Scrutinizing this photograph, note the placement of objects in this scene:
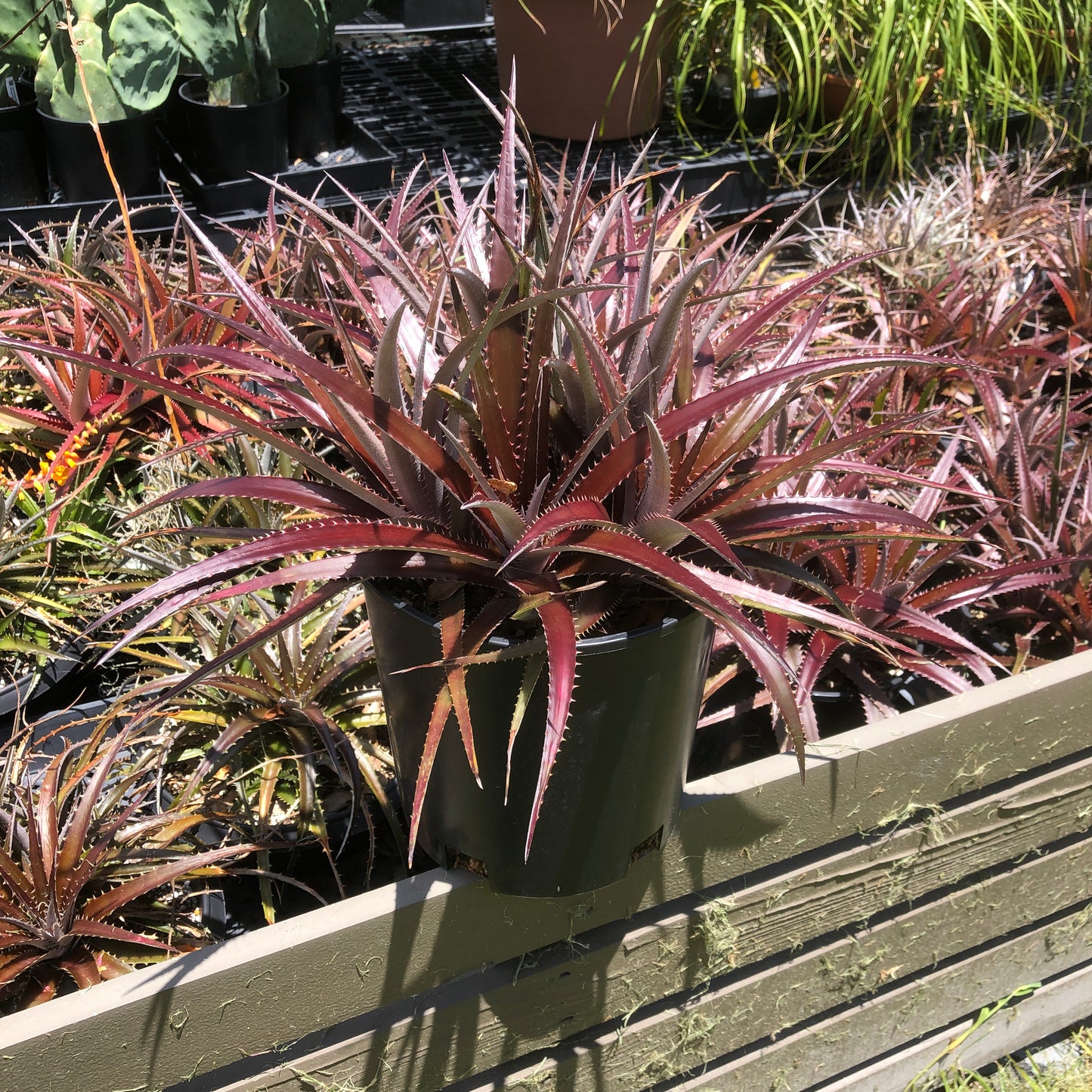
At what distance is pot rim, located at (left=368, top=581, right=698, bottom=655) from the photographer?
2.32 feet

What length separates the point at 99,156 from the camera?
199cm

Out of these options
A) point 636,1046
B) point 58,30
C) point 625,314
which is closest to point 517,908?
point 636,1046

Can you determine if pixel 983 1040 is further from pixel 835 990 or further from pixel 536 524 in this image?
pixel 536 524

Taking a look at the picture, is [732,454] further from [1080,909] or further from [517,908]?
[1080,909]

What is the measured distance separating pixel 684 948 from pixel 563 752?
41 centimetres

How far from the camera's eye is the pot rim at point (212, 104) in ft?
6.67

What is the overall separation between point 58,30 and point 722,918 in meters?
1.94

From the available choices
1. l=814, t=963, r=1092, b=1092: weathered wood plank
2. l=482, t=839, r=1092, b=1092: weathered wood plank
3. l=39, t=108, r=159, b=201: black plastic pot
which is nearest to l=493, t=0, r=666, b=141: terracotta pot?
l=39, t=108, r=159, b=201: black plastic pot

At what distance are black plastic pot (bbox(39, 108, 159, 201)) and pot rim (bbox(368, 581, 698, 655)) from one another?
1638 mm

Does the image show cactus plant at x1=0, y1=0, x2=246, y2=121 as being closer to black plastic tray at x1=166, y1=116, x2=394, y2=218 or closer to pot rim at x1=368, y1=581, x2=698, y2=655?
black plastic tray at x1=166, y1=116, x2=394, y2=218

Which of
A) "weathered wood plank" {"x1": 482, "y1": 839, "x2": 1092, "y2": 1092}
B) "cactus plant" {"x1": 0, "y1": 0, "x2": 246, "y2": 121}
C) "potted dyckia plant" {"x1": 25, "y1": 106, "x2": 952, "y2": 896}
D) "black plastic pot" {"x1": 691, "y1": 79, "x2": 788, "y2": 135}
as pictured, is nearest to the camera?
"potted dyckia plant" {"x1": 25, "y1": 106, "x2": 952, "y2": 896}

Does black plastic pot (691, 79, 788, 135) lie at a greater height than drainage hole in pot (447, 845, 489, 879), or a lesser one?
greater

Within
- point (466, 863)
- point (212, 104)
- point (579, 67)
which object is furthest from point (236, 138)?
point (466, 863)

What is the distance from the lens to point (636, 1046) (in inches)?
43.3
